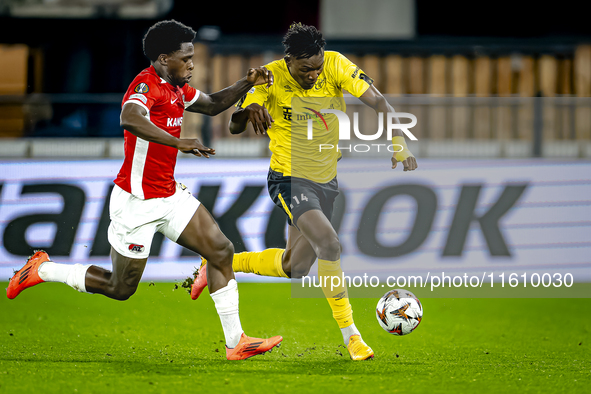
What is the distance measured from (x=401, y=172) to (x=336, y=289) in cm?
331

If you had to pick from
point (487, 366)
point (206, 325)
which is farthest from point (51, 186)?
point (487, 366)

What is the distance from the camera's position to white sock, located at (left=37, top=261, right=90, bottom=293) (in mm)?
4664

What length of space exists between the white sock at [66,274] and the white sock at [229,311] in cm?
92

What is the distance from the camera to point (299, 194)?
484 centimetres

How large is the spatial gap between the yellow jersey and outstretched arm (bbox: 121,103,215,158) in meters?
0.88

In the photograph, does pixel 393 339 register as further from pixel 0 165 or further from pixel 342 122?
pixel 0 165

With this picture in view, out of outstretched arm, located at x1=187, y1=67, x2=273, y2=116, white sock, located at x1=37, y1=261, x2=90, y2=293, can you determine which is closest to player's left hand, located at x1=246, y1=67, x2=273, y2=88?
outstretched arm, located at x1=187, y1=67, x2=273, y2=116

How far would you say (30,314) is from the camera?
19.8 feet

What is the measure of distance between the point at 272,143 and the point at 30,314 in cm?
270

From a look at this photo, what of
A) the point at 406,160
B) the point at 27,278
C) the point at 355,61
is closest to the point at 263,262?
the point at 406,160

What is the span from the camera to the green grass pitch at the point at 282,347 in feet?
12.9

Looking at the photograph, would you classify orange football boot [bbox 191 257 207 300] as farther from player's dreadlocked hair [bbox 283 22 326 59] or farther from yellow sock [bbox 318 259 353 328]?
player's dreadlocked hair [bbox 283 22 326 59]

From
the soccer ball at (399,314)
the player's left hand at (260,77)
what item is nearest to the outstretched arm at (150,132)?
the player's left hand at (260,77)

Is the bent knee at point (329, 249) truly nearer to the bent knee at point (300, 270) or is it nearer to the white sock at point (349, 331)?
the white sock at point (349, 331)
